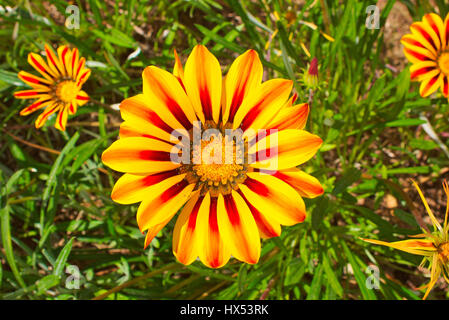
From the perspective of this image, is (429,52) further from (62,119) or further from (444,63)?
(62,119)

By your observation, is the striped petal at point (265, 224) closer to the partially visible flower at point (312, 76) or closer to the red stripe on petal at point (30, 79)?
the partially visible flower at point (312, 76)

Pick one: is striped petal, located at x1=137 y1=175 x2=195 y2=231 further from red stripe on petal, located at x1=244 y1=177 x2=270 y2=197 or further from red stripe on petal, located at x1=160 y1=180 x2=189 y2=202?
red stripe on petal, located at x1=244 y1=177 x2=270 y2=197

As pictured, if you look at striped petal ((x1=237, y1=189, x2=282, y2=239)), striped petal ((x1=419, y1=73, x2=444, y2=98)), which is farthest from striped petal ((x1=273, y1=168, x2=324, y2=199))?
striped petal ((x1=419, y1=73, x2=444, y2=98))

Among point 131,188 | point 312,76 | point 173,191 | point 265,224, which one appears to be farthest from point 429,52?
point 131,188

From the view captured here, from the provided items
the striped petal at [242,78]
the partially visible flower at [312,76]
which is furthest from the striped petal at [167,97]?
the partially visible flower at [312,76]

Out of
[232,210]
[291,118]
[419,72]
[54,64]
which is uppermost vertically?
[54,64]
